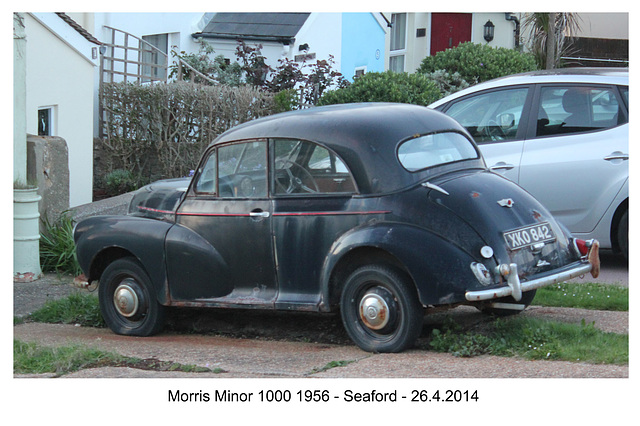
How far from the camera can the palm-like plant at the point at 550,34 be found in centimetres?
1664

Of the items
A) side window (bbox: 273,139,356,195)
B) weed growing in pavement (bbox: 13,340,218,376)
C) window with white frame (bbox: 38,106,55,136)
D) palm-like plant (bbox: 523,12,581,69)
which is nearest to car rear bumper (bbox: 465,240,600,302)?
side window (bbox: 273,139,356,195)

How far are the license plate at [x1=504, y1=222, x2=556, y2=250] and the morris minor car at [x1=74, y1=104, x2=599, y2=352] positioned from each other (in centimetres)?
1

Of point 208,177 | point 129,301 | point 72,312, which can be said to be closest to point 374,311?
point 208,177

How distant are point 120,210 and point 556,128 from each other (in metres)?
5.65

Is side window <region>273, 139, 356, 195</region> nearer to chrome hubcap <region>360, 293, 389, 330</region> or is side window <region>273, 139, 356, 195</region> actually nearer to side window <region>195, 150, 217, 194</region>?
side window <region>195, 150, 217, 194</region>

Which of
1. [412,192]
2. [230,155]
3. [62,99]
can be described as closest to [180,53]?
[62,99]

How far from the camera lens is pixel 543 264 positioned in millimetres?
5535

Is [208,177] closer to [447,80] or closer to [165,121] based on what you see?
[165,121]

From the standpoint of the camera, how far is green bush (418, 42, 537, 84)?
49.4ft

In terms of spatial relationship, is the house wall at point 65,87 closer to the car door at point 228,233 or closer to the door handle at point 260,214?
the car door at point 228,233

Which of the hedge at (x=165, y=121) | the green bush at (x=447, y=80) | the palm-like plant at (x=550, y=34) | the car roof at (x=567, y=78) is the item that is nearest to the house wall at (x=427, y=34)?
the palm-like plant at (x=550, y=34)

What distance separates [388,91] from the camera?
38.6ft

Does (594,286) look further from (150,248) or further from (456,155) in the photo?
(150,248)

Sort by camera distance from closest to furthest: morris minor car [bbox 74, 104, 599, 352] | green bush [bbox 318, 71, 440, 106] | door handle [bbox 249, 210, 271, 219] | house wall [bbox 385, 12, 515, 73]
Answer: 1. morris minor car [bbox 74, 104, 599, 352]
2. door handle [bbox 249, 210, 271, 219]
3. green bush [bbox 318, 71, 440, 106]
4. house wall [bbox 385, 12, 515, 73]
